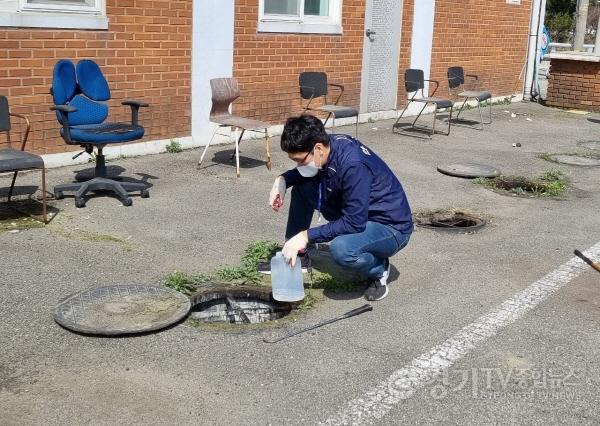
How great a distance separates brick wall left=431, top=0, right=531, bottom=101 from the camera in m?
14.6

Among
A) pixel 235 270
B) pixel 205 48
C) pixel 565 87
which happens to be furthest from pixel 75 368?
pixel 565 87

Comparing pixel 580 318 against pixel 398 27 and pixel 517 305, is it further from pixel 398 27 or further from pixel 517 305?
pixel 398 27

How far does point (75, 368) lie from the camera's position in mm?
3922

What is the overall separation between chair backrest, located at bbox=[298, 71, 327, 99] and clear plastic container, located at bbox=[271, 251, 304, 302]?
6.19m

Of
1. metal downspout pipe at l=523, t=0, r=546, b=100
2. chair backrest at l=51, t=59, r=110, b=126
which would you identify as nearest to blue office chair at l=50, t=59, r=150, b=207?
chair backrest at l=51, t=59, r=110, b=126

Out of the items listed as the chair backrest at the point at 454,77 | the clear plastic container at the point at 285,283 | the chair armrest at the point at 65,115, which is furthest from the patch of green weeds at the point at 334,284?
the chair backrest at the point at 454,77

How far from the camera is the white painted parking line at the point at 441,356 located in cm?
361

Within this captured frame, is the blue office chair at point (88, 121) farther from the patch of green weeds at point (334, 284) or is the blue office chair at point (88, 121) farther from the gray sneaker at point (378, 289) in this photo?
the gray sneaker at point (378, 289)

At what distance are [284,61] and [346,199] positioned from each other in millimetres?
6747

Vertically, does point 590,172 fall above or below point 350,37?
below

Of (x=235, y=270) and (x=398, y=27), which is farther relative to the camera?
(x=398, y=27)

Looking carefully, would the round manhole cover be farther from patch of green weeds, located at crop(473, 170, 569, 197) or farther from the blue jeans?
the blue jeans

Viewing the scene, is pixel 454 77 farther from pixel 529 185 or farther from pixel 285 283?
pixel 285 283

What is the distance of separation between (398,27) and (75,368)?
10605 mm
